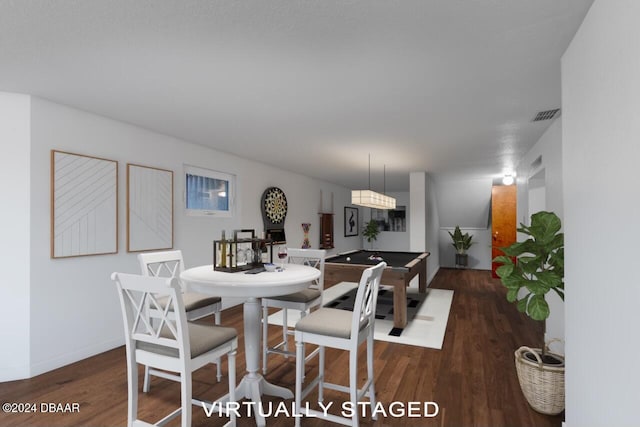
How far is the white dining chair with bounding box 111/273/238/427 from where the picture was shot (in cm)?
162

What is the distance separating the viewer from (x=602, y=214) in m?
1.43

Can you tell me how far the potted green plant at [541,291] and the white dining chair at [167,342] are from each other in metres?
1.91

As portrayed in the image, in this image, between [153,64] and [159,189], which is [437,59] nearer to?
[153,64]

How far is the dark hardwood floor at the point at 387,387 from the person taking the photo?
211 cm

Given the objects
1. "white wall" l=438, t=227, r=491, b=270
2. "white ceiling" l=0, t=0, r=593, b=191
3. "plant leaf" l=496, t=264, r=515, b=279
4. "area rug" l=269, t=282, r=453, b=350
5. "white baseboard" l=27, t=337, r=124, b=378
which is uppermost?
"white ceiling" l=0, t=0, r=593, b=191

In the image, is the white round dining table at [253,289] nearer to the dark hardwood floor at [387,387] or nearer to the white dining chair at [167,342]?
the dark hardwood floor at [387,387]

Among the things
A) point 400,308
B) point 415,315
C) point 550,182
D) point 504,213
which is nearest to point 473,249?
point 504,213

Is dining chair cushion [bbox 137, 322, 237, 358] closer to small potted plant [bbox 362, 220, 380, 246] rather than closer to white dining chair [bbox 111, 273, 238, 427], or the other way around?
white dining chair [bbox 111, 273, 238, 427]

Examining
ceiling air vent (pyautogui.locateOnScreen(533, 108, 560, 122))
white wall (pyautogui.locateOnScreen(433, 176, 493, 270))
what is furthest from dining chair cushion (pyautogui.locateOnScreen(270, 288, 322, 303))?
white wall (pyautogui.locateOnScreen(433, 176, 493, 270))

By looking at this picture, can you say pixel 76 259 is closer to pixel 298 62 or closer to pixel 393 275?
pixel 298 62

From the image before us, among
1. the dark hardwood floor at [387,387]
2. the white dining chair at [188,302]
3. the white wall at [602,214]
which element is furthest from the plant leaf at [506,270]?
the white dining chair at [188,302]

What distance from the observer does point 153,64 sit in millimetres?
2076

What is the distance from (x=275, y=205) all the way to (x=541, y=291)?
428cm

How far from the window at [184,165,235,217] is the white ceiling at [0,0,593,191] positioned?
0.76m
